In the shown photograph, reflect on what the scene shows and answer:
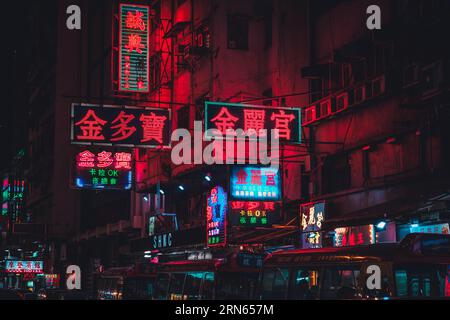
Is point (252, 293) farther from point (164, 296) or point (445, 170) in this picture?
point (445, 170)

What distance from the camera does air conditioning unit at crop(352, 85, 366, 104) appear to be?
24172mm

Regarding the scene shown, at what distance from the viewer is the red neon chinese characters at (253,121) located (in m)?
24.8

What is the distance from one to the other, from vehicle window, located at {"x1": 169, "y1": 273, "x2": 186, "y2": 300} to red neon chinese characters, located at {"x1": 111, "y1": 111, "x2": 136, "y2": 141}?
21.1ft

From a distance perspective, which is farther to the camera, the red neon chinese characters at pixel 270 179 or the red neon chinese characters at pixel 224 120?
the red neon chinese characters at pixel 270 179

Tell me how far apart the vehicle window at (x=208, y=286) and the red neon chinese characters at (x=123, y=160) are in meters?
14.6

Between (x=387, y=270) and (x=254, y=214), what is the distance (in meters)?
15.3

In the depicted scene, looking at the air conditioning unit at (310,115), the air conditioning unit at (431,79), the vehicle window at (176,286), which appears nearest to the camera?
the air conditioning unit at (431,79)

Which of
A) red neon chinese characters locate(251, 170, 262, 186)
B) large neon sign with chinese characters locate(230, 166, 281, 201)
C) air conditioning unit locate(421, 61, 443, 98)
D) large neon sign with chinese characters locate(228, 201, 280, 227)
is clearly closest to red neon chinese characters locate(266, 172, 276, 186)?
large neon sign with chinese characters locate(230, 166, 281, 201)

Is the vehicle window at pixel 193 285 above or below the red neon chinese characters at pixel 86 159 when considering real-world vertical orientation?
below

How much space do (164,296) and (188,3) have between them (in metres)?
19.9

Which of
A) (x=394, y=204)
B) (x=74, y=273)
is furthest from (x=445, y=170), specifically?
(x=74, y=273)

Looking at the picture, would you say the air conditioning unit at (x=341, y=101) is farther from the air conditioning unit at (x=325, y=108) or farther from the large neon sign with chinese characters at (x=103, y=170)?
the large neon sign with chinese characters at (x=103, y=170)

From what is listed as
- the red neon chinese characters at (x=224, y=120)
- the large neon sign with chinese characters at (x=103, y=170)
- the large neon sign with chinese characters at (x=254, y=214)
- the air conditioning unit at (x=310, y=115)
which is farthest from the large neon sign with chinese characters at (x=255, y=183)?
the large neon sign with chinese characters at (x=103, y=170)

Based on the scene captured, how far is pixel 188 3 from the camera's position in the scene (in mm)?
38188
